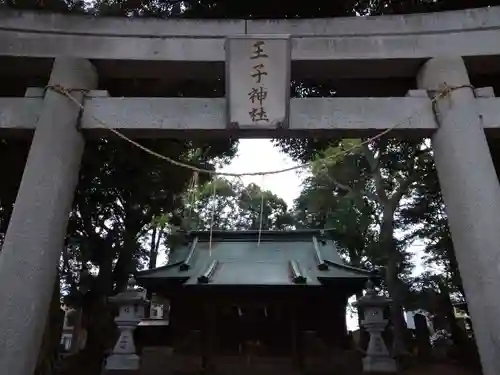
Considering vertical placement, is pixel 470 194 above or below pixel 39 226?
above

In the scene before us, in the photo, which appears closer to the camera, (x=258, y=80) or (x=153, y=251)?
(x=258, y=80)

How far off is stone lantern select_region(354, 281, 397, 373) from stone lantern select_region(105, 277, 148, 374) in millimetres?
4294

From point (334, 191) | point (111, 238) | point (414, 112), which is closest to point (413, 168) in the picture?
point (334, 191)

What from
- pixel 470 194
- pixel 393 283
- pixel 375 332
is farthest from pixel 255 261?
pixel 470 194

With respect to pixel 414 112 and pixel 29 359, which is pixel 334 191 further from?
pixel 29 359

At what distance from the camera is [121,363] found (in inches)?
317

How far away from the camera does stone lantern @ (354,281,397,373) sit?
26.8 feet

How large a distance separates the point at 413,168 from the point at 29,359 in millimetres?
12746

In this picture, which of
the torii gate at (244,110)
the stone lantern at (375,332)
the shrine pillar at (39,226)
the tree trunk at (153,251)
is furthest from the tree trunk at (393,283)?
the tree trunk at (153,251)

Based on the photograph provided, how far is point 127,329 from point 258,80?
20.2 ft

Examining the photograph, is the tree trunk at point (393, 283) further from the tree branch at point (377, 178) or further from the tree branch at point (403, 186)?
the tree branch at point (403, 186)

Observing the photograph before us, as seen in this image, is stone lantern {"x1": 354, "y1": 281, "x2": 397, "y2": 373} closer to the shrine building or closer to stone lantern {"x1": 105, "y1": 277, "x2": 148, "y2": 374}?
the shrine building

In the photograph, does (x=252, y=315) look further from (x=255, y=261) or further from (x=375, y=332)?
(x=375, y=332)

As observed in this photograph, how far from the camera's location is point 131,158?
298 inches
